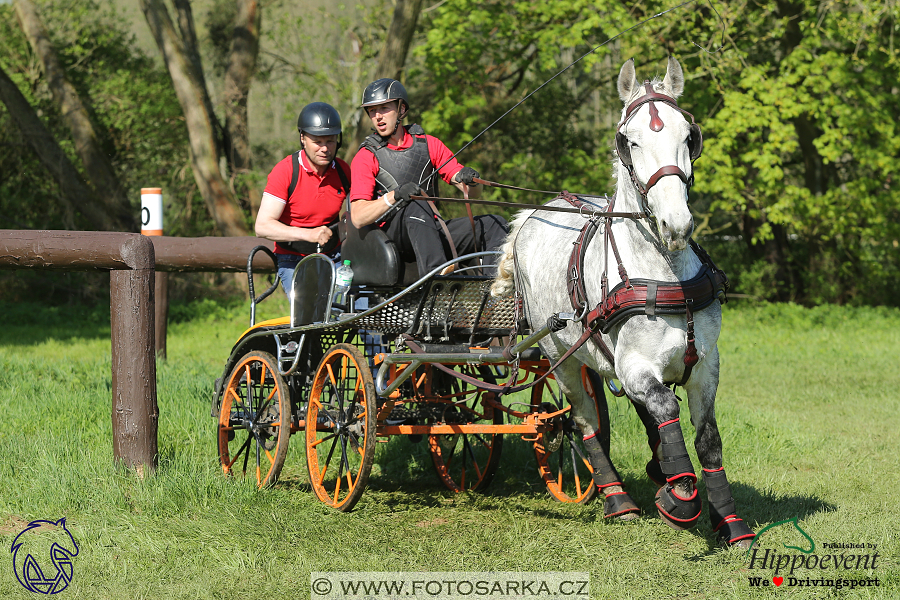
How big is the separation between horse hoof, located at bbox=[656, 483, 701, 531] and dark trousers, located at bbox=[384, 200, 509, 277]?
184 centimetres

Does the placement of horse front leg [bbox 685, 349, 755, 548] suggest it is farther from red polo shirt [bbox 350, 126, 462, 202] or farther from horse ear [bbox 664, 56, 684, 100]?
red polo shirt [bbox 350, 126, 462, 202]

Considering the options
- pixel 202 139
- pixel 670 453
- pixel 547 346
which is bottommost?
pixel 670 453

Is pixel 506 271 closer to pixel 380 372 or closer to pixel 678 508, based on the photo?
pixel 380 372

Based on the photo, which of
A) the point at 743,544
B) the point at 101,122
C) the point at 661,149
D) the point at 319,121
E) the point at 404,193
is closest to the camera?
the point at 661,149

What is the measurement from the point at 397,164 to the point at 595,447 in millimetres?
1941

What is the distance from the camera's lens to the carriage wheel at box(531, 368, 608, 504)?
17.5 feet

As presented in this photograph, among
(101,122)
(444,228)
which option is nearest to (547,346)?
(444,228)

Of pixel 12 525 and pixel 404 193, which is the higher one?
pixel 404 193

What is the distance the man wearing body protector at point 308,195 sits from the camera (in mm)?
5570

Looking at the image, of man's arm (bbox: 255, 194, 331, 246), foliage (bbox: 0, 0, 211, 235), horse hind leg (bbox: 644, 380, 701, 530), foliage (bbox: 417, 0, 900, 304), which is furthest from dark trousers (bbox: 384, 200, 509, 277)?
foliage (bbox: 0, 0, 211, 235)

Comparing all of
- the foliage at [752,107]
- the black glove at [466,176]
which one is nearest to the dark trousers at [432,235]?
the black glove at [466,176]

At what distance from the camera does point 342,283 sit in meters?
5.09

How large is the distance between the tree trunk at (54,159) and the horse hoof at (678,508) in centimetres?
1474

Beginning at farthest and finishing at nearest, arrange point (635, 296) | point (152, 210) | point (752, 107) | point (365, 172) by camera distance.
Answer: point (752, 107) < point (152, 210) < point (365, 172) < point (635, 296)
